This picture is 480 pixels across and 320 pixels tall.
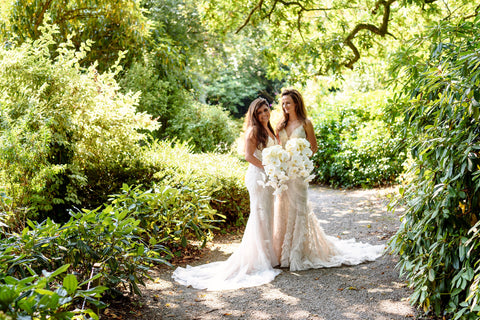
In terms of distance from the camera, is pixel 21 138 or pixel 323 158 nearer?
pixel 21 138

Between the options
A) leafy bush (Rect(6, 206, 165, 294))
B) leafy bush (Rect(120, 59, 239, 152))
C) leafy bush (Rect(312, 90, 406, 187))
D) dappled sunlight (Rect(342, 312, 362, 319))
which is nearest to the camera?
leafy bush (Rect(6, 206, 165, 294))

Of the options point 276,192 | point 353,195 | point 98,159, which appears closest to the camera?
point 276,192

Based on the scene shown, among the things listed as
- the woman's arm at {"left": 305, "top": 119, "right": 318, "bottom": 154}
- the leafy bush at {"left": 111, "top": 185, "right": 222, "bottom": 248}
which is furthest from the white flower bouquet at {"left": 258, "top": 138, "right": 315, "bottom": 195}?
the leafy bush at {"left": 111, "top": 185, "right": 222, "bottom": 248}

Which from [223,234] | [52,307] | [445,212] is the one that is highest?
[445,212]

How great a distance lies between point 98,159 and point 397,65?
4.66 metres

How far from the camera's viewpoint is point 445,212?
3.17 m

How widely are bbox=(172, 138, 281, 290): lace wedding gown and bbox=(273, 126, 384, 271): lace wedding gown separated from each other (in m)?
0.14

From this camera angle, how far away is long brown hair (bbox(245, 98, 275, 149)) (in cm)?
521

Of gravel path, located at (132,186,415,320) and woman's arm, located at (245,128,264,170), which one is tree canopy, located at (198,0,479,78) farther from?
gravel path, located at (132,186,415,320)

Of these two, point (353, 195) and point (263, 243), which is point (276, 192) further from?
point (353, 195)

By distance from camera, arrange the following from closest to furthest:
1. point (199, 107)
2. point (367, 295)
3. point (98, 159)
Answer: point (367, 295) < point (98, 159) < point (199, 107)

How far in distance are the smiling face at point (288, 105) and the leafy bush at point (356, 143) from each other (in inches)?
183

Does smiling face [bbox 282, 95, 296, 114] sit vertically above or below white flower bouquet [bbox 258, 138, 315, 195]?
above

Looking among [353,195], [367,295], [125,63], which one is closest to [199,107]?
[125,63]
